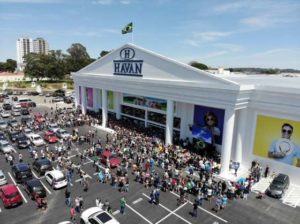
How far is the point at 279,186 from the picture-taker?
2109cm

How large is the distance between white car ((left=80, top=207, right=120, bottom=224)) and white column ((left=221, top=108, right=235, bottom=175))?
12658 mm

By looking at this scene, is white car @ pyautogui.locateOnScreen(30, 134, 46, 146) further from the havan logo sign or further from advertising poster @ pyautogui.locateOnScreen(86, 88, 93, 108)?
advertising poster @ pyautogui.locateOnScreen(86, 88, 93, 108)

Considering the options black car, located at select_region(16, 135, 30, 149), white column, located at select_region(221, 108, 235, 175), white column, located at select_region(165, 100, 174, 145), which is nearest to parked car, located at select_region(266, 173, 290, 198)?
white column, located at select_region(221, 108, 235, 175)

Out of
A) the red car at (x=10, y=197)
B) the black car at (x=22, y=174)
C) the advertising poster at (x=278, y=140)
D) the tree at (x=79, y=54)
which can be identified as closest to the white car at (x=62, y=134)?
the black car at (x=22, y=174)

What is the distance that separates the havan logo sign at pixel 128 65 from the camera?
34.9 meters

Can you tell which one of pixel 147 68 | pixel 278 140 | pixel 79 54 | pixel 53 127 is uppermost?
pixel 79 54

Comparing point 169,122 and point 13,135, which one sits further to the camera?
point 13,135

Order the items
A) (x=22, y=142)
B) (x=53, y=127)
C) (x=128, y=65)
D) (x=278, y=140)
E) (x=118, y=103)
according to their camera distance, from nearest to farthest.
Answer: (x=278, y=140) → (x=22, y=142) → (x=128, y=65) → (x=53, y=127) → (x=118, y=103)

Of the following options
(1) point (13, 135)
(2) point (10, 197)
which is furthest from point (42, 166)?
(1) point (13, 135)

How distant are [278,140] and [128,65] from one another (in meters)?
22.2

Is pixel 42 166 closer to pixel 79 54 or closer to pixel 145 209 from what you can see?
pixel 145 209

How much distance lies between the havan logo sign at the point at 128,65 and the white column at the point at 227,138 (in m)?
14.8

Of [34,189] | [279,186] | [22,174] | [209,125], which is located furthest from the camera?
[209,125]

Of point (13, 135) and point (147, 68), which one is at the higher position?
point (147, 68)
